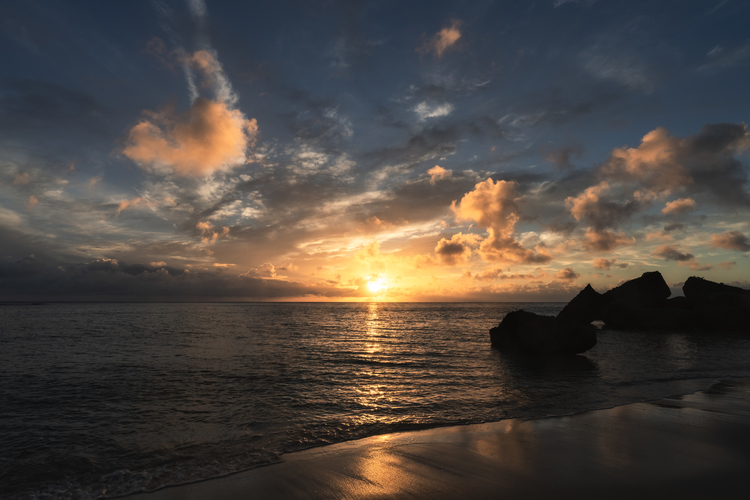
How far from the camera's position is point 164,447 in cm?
811

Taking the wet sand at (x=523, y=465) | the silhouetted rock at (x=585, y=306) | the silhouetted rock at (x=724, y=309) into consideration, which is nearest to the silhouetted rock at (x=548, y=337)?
the wet sand at (x=523, y=465)

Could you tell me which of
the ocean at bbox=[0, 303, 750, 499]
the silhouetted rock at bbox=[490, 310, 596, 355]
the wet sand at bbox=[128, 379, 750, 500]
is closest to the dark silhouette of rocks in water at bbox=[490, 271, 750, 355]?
the silhouetted rock at bbox=[490, 310, 596, 355]

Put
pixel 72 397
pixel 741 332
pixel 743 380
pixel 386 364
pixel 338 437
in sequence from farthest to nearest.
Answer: pixel 741 332 → pixel 386 364 → pixel 743 380 → pixel 72 397 → pixel 338 437

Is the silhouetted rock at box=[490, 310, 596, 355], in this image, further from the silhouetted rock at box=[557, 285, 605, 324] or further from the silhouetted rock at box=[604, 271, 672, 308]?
the silhouetted rock at box=[604, 271, 672, 308]

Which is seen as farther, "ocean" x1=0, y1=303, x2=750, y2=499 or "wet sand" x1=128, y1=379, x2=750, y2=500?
"ocean" x1=0, y1=303, x2=750, y2=499

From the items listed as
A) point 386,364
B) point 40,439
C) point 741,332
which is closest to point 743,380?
point 386,364

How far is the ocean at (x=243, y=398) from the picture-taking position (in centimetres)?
742

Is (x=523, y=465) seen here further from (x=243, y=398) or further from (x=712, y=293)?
(x=712, y=293)

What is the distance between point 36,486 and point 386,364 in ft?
51.6

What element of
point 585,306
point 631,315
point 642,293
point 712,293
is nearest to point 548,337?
point 585,306

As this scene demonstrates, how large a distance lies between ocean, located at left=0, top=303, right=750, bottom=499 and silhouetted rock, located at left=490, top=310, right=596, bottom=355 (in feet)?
3.89

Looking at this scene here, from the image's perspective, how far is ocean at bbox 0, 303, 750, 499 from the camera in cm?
742

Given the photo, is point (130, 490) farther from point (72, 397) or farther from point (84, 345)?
point (84, 345)

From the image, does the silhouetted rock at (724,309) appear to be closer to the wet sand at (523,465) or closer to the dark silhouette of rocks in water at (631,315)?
the dark silhouette of rocks in water at (631,315)
